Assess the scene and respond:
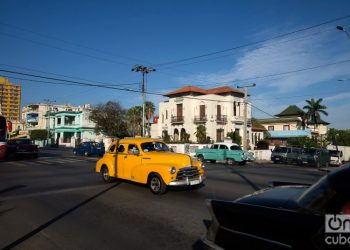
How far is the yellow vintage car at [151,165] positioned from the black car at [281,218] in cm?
659

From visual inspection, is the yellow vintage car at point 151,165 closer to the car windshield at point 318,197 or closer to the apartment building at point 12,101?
the car windshield at point 318,197

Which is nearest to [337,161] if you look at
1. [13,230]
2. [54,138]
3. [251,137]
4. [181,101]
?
[251,137]

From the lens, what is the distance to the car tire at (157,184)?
33.7 feet

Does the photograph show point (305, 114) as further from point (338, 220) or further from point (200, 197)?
point (338, 220)

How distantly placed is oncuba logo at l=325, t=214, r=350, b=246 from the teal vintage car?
23.6m

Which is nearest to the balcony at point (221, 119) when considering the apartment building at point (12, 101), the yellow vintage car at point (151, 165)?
the yellow vintage car at point (151, 165)

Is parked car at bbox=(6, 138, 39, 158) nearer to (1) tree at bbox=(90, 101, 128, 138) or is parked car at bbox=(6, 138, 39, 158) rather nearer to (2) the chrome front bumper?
(2) the chrome front bumper

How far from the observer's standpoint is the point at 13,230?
6574 millimetres

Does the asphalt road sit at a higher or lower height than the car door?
lower

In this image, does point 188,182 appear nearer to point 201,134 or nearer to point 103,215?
point 103,215

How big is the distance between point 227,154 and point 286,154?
7.78m

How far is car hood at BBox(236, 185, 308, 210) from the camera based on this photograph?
3377 mm

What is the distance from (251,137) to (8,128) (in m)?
39.9

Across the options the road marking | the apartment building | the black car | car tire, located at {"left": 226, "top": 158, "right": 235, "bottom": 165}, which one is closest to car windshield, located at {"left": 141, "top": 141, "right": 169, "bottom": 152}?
the road marking
